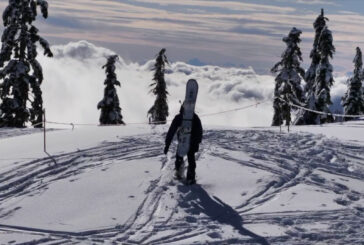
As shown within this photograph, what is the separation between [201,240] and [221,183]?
133 inches

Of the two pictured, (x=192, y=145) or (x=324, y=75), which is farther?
(x=324, y=75)

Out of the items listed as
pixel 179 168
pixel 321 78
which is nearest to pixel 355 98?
pixel 321 78

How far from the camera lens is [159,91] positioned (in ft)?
142

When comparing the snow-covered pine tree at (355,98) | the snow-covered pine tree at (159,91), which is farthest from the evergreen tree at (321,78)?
the snow-covered pine tree at (159,91)

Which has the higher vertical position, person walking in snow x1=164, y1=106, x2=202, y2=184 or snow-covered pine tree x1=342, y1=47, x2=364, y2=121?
snow-covered pine tree x1=342, y1=47, x2=364, y2=121

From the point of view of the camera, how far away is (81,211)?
819 centimetres

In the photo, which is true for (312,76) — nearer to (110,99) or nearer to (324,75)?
(324,75)

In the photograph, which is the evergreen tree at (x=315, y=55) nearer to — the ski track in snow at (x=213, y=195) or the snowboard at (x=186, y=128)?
the ski track in snow at (x=213, y=195)

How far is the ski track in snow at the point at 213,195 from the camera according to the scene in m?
7.15

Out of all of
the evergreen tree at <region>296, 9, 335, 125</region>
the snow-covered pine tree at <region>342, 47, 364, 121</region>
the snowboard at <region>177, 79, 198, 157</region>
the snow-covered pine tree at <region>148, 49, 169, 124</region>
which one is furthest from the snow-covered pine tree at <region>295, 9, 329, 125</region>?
the snowboard at <region>177, 79, 198, 157</region>

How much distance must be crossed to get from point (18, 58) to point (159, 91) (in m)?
17.7

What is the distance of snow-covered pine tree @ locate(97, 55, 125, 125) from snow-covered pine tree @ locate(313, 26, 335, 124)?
58.4 ft

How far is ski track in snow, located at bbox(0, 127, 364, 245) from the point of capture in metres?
7.15

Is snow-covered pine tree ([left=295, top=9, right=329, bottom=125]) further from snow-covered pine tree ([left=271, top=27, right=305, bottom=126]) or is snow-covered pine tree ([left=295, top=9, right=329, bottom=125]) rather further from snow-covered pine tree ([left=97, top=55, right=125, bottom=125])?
snow-covered pine tree ([left=97, top=55, right=125, bottom=125])
